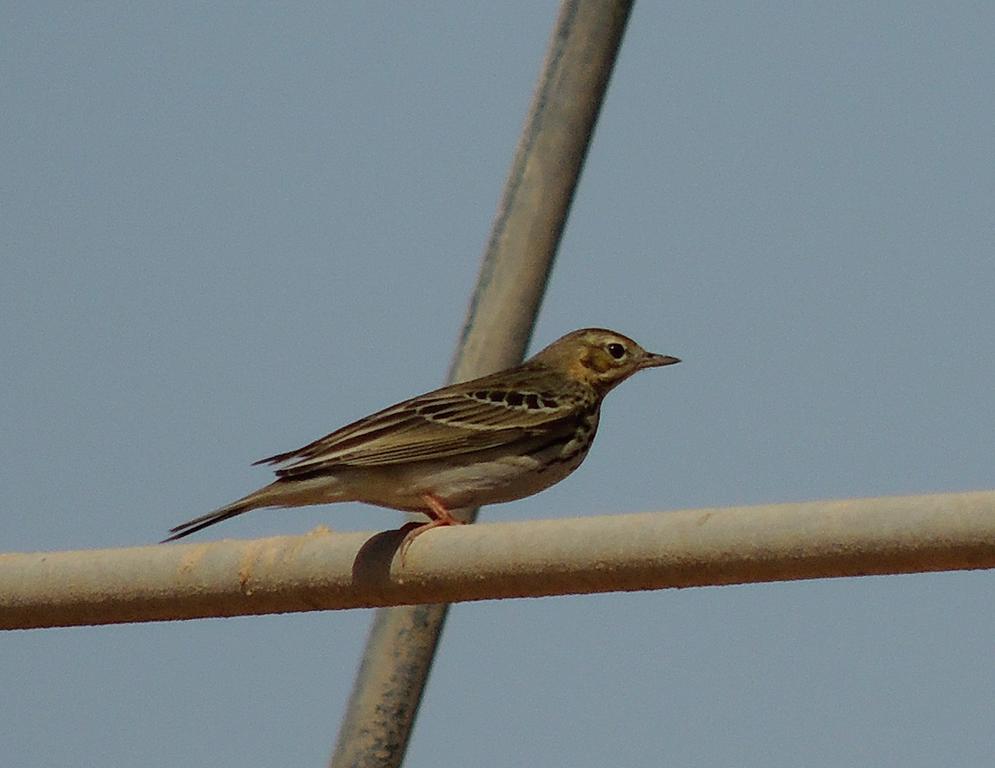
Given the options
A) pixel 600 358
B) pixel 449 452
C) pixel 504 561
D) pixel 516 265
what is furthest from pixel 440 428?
pixel 504 561

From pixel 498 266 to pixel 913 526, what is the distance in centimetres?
496

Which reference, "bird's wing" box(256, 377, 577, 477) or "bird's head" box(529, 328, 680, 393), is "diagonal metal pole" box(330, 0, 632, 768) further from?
A: "bird's head" box(529, 328, 680, 393)

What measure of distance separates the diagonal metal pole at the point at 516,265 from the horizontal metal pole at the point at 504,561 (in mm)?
2149

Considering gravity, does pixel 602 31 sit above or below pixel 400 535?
above

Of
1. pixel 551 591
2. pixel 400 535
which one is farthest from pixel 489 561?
pixel 400 535

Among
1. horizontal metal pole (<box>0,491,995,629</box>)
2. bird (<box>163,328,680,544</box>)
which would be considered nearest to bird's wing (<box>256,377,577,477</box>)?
bird (<box>163,328,680,544</box>)

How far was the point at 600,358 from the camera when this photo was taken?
12.3 metres

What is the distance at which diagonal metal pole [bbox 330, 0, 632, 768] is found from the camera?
923 cm

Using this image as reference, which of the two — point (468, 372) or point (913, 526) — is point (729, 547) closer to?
point (913, 526)

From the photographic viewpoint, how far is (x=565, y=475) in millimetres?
10664

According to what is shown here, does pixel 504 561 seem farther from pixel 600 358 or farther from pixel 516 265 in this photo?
pixel 600 358

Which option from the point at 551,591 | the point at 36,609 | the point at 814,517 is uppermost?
the point at 814,517

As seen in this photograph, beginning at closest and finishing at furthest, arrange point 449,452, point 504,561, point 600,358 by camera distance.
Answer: point 504,561 → point 449,452 → point 600,358

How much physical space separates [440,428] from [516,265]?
0.96m
